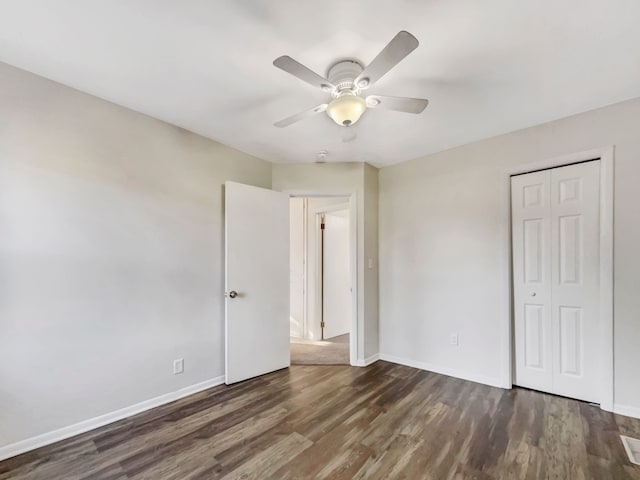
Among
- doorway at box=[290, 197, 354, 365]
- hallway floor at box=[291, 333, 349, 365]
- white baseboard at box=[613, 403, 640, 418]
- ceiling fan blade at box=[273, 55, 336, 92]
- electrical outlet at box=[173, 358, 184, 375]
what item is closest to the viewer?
ceiling fan blade at box=[273, 55, 336, 92]

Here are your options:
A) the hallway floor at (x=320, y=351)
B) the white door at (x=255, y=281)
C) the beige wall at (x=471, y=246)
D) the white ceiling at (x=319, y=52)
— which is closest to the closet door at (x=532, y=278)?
the beige wall at (x=471, y=246)

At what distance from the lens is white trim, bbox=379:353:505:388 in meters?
2.74

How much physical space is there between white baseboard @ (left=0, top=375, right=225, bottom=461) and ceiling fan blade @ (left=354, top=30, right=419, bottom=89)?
2.78m

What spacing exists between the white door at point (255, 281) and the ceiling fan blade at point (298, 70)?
1.62 m

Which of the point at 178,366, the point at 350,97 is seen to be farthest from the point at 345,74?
the point at 178,366

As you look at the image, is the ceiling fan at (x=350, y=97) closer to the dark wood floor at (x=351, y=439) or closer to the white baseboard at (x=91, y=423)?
the dark wood floor at (x=351, y=439)

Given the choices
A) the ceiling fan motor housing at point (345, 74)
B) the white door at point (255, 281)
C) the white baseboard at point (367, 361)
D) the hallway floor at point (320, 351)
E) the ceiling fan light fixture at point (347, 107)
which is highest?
the ceiling fan motor housing at point (345, 74)

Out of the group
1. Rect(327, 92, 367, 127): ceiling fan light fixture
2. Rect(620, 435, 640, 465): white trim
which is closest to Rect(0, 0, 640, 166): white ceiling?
Rect(327, 92, 367, 127): ceiling fan light fixture

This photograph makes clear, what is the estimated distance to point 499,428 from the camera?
205 cm

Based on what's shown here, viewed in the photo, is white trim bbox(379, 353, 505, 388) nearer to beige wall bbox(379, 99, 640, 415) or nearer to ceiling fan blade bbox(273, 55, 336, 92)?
beige wall bbox(379, 99, 640, 415)

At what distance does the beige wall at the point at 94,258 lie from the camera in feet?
5.83

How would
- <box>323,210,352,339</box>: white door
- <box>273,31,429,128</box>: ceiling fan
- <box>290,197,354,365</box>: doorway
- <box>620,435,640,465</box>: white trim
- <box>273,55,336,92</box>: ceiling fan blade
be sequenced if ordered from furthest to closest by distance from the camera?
1. <box>323,210,352,339</box>: white door
2. <box>290,197,354,365</box>: doorway
3. <box>620,435,640,465</box>: white trim
4. <box>273,31,429,128</box>: ceiling fan
5. <box>273,55,336,92</box>: ceiling fan blade

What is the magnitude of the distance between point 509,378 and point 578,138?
2.17 metres

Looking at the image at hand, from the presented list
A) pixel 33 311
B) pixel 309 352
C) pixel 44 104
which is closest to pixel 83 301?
pixel 33 311
